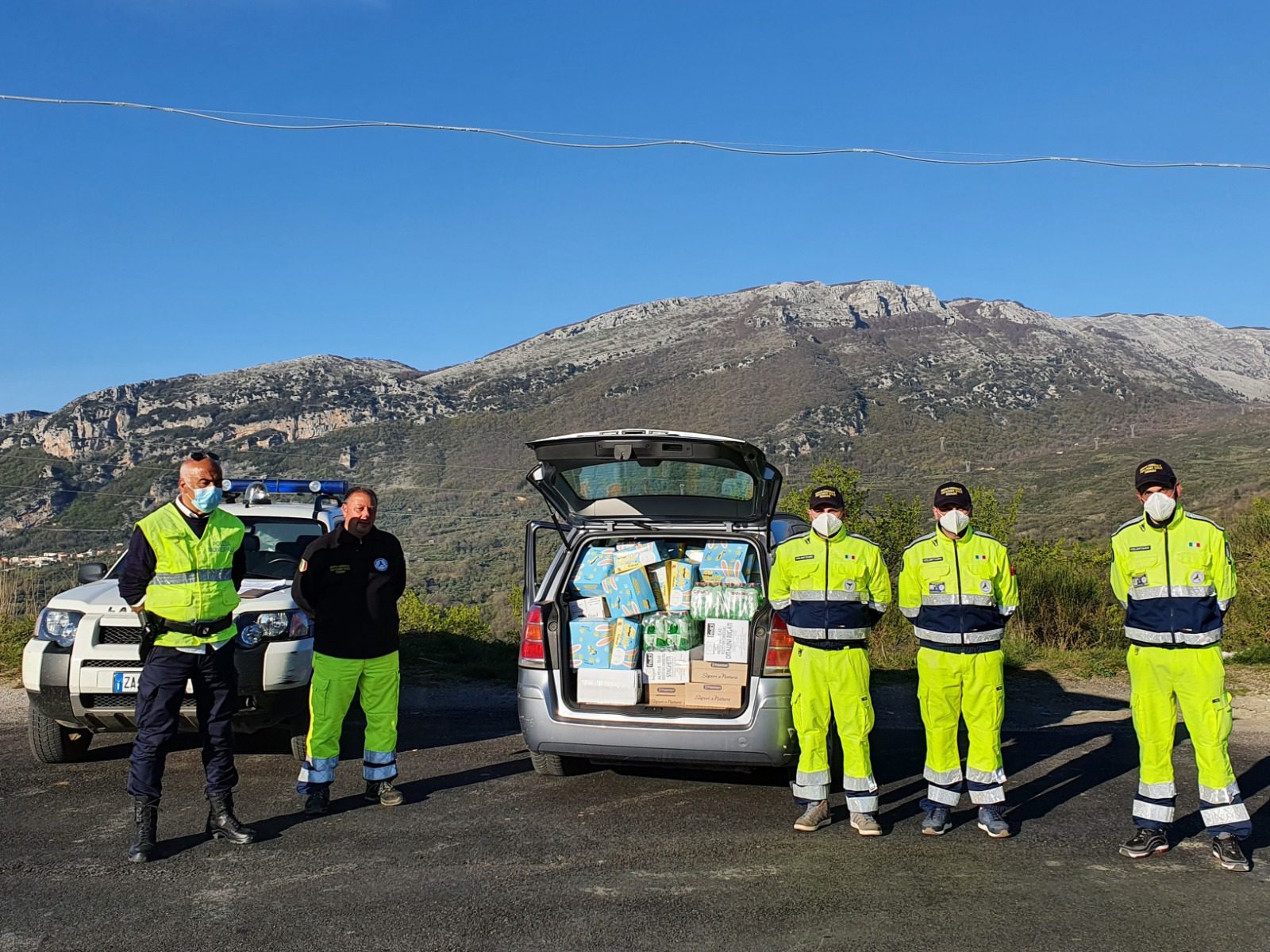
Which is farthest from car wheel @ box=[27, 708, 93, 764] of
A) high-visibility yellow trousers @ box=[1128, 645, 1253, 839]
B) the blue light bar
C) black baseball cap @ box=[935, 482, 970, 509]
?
high-visibility yellow trousers @ box=[1128, 645, 1253, 839]

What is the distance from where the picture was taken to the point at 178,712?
17.6ft

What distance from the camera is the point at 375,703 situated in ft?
19.9

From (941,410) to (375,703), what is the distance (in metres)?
68.6

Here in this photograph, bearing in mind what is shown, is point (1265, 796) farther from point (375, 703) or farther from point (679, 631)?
point (375, 703)

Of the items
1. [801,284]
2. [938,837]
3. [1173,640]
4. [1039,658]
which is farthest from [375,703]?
[801,284]

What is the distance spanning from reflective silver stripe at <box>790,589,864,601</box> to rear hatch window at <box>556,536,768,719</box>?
1.43 feet

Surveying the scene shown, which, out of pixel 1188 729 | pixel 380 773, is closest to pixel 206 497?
pixel 380 773

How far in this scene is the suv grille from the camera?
6.54 m

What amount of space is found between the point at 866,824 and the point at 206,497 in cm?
376

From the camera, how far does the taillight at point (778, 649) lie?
5.91 meters

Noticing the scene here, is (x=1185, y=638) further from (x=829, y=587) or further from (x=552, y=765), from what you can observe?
(x=552, y=765)

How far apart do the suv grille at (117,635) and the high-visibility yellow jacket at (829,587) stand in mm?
3904

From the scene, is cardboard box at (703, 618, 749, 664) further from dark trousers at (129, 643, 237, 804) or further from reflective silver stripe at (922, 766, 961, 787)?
dark trousers at (129, 643, 237, 804)

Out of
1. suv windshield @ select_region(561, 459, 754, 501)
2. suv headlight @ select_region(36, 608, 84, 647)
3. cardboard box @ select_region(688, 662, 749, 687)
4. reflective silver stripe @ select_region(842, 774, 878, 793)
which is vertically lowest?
reflective silver stripe @ select_region(842, 774, 878, 793)
